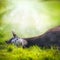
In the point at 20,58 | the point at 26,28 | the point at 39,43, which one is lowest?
the point at 20,58

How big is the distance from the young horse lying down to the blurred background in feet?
0.15

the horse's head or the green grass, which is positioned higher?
the horse's head

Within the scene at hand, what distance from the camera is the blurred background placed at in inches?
108

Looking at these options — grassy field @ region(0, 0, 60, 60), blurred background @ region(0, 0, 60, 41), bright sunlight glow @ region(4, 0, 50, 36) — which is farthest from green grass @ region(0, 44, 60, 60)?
bright sunlight glow @ region(4, 0, 50, 36)

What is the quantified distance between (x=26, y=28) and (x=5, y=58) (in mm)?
451

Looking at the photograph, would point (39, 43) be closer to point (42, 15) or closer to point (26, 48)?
point (26, 48)

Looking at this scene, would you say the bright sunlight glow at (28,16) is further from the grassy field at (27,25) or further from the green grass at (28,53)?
the green grass at (28,53)

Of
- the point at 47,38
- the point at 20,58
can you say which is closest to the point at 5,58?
the point at 20,58

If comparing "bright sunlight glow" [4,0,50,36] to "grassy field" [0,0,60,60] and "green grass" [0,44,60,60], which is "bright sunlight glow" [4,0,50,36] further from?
"green grass" [0,44,60,60]

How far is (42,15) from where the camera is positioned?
278 centimetres

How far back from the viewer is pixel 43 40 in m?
2.70

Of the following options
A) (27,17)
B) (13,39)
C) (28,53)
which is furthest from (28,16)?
(28,53)

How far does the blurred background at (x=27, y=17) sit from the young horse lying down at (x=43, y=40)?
0.05 m

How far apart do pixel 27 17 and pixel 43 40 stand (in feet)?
1.18
